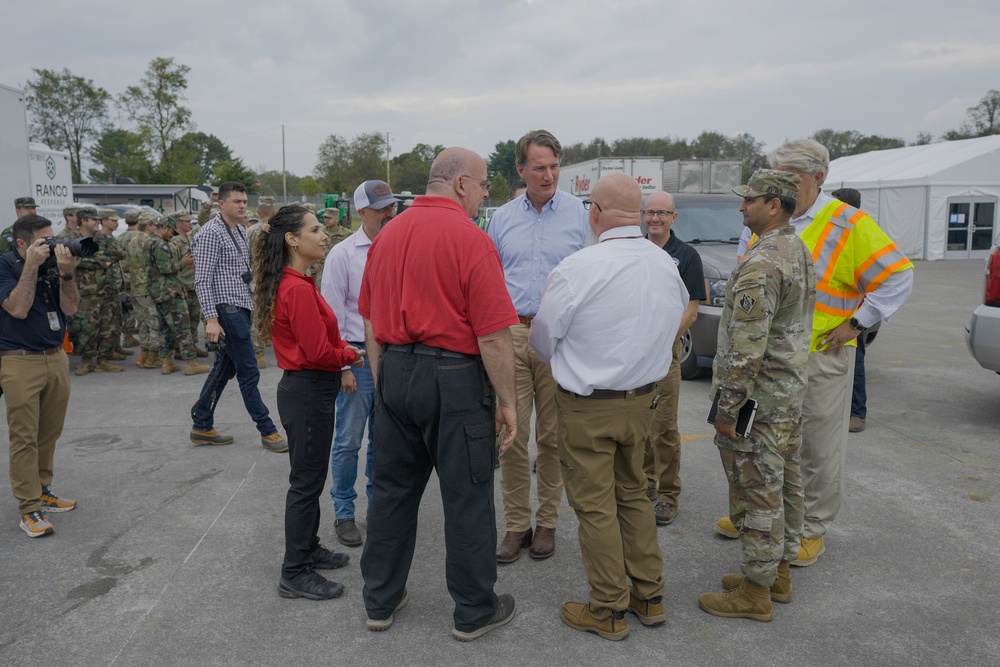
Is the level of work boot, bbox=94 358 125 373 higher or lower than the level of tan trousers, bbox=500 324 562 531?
lower

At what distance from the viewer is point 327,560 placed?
396cm

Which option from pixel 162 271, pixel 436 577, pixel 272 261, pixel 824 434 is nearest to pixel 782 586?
pixel 824 434

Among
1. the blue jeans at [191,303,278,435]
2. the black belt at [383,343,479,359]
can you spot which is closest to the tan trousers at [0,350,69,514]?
the blue jeans at [191,303,278,435]

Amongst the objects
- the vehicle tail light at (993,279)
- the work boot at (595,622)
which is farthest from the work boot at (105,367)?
the vehicle tail light at (993,279)

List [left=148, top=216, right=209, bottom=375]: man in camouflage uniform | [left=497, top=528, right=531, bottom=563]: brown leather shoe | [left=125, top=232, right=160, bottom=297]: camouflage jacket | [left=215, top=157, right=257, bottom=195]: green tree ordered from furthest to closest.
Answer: [left=215, top=157, right=257, bottom=195]: green tree, [left=125, top=232, right=160, bottom=297]: camouflage jacket, [left=148, top=216, right=209, bottom=375]: man in camouflage uniform, [left=497, top=528, right=531, bottom=563]: brown leather shoe

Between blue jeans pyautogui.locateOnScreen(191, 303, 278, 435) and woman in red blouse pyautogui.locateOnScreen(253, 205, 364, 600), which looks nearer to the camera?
woman in red blouse pyautogui.locateOnScreen(253, 205, 364, 600)

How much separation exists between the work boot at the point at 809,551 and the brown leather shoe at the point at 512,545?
1.45 metres

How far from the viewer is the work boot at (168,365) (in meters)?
9.09

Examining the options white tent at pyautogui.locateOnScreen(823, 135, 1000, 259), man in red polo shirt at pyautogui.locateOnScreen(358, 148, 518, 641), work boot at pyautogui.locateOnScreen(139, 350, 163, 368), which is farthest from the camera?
white tent at pyautogui.locateOnScreen(823, 135, 1000, 259)

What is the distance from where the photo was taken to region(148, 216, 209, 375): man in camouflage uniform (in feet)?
30.2

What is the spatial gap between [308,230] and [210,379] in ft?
9.67

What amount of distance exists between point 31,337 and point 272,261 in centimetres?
190

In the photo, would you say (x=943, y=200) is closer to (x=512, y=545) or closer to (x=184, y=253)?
(x=184, y=253)

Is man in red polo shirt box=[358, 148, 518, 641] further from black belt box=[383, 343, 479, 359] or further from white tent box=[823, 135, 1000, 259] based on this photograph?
white tent box=[823, 135, 1000, 259]
